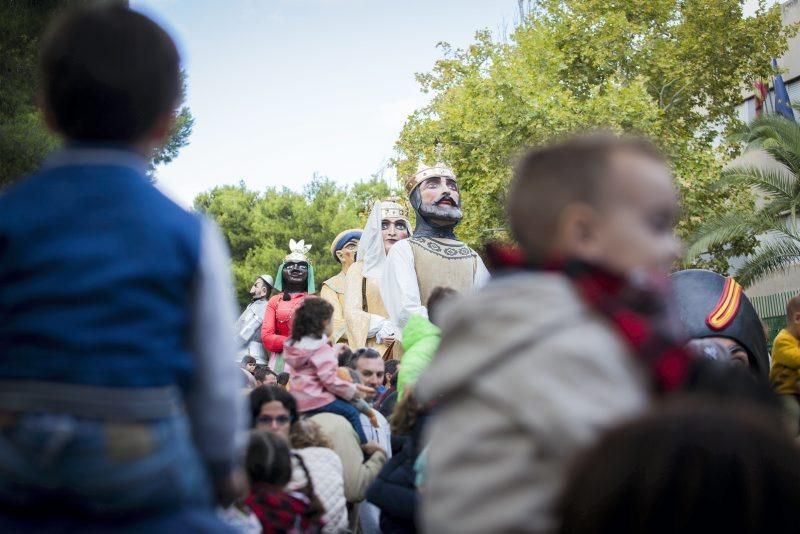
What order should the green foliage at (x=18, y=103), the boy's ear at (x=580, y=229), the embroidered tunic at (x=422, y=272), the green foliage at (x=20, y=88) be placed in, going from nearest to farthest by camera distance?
1. the boy's ear at (x=580, y=229)
2. the embroidered tunic at (x=422, y=272)
3. the green foliage at (x=20, y=88)
4. the green foliage at (x=18, y=103)

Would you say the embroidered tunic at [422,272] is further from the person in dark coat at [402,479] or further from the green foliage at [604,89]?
the green foliage at [604,89]

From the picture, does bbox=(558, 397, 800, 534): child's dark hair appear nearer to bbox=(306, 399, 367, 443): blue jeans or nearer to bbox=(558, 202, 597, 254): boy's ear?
bbox=(558, 202, 597, 254): boy's ear

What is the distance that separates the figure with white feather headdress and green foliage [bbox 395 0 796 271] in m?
14.5

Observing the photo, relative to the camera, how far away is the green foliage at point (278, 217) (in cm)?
5575

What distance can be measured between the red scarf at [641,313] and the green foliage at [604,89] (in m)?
24.8

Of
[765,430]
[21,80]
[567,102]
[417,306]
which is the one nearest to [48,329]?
[765,430]

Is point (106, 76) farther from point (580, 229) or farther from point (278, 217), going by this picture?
point (278, 217)

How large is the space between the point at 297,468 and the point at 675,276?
2.14 m

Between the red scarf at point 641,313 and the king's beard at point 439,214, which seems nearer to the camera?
the red scarf at point 641,313

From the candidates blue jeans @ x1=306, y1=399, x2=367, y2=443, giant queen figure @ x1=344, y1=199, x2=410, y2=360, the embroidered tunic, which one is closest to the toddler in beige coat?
blue jeans @ x1=306, y1=399, x2=367, y2=443

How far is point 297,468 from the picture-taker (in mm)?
5246

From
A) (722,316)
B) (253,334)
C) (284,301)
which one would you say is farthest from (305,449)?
(253,334)

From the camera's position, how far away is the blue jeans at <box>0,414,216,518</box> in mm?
2143

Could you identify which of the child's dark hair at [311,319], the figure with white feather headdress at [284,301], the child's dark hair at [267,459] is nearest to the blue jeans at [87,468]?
the child's dark hair at [267,459]
